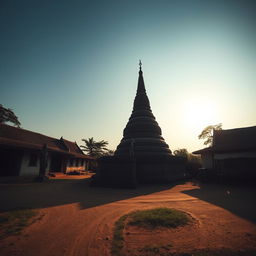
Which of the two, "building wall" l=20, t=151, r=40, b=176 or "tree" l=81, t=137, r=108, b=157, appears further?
"tree" l=81, t=137, r=108, b=157

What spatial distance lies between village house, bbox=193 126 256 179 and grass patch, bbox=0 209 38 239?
1611 centimetres

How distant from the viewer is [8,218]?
16.2ft

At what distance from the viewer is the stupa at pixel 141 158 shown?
42.2ft

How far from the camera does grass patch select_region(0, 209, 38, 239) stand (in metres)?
4.14

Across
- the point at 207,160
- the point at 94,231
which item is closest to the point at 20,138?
the point at 94,231

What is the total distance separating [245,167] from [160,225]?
1437 cm

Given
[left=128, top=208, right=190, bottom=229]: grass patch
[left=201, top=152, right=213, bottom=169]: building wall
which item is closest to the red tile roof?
[left=128, top=208, right=190, bottom=229]: grass patch

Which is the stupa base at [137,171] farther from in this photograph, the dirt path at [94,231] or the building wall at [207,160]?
the dirt path at [94,231]

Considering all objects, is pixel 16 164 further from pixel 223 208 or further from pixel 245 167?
pixel 245 167

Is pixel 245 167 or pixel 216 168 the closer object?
pixel 245 167

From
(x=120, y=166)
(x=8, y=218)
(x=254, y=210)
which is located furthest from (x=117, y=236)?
(x=120, y=166)

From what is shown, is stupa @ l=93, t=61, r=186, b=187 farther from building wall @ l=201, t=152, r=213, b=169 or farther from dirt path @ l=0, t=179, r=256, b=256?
dirt path @ l=0, t=179, r=256, b=256

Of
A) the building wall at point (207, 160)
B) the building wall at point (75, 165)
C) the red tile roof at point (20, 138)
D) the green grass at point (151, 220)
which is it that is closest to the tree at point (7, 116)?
the red tile roof at point (20, 138)

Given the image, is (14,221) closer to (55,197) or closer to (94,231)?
(94,231)
